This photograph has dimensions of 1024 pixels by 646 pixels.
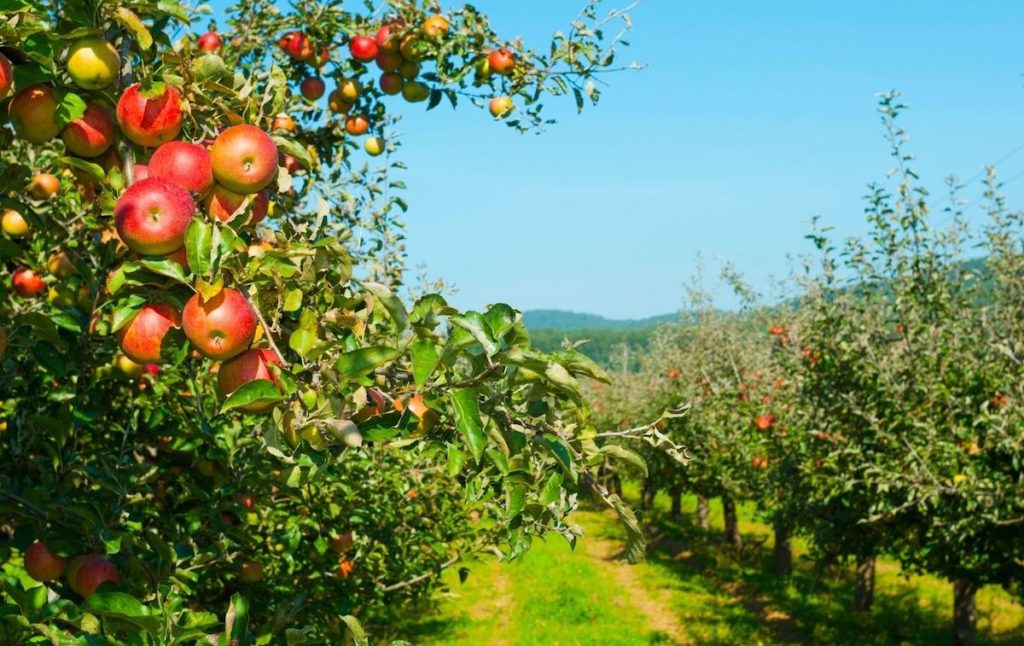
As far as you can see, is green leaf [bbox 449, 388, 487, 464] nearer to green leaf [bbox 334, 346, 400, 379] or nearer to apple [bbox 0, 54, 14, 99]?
green leaf [bbox 334, 346, 400, 379]

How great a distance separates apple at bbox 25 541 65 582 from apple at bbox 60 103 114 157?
114 centimetres

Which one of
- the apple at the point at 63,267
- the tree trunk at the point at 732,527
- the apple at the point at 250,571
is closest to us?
the apple at the point at 63,267

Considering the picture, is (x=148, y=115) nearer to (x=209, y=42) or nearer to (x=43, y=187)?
(x=209, y=42)

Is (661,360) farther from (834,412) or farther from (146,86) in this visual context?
(146,86)

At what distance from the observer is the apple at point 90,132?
1727 mm

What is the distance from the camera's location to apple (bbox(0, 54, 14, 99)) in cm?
147

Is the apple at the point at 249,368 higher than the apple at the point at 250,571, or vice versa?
the apple at the point at 249,368

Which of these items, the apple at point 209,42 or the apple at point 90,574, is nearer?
the apple at point 90,574

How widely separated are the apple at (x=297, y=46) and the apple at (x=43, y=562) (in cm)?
248

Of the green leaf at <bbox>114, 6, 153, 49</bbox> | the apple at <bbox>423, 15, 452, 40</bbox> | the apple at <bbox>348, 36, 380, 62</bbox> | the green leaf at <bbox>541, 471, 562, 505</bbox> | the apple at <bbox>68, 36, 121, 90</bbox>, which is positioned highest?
the apple at <bbox>348, 36, 380, 62</bbox>

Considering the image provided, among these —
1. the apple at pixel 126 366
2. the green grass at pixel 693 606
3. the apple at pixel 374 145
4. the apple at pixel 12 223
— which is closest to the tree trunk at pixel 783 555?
the green grass at pixel 693 606

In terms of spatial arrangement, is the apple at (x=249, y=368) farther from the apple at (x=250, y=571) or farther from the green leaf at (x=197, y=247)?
the apple at (x=250, y=571)

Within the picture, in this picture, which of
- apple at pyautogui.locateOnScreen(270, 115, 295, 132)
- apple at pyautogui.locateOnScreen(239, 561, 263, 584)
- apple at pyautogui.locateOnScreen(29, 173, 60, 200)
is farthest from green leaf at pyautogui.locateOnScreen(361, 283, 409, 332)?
apple at pyautogui.locateOnScreen(29, 173, 60, 200)

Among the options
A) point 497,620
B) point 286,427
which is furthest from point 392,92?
point 497,620
